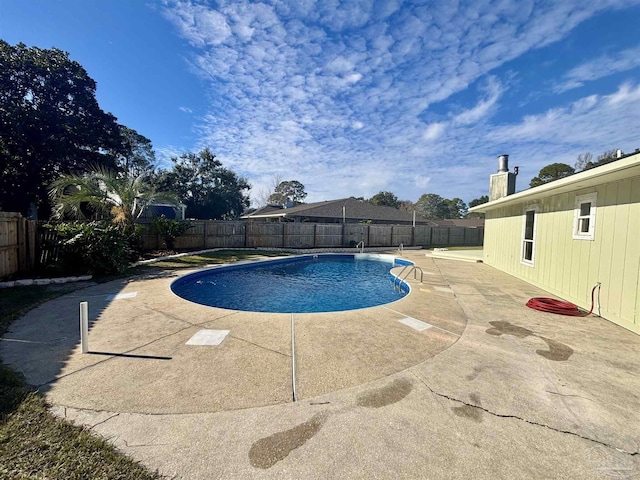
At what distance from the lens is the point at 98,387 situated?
2.81 metres

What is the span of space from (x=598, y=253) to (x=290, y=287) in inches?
308

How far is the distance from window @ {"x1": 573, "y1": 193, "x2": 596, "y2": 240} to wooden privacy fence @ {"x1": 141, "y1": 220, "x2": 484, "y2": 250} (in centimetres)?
1493

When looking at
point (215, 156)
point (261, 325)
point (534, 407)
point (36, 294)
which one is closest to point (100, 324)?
point (261, 325)

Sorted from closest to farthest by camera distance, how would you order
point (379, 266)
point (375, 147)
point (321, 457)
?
point (321, 457) → point (379, 266) → point (375, 147)

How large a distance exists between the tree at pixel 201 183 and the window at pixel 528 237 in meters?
28.5

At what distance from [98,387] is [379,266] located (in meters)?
12.6

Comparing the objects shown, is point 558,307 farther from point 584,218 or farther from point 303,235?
point 303,235

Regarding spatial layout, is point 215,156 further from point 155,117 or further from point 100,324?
point 100,324

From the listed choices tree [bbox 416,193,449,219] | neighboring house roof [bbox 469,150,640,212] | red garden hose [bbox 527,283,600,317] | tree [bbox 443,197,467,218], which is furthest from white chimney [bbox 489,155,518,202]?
tree [bbox 443,197,467,218]

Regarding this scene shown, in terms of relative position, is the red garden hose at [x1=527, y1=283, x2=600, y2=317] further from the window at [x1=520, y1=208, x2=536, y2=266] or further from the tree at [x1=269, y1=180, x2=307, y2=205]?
the tree at [x1=269, y1=180, x2=307, y2=205]

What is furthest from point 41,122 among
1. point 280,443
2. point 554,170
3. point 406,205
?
point 406,205

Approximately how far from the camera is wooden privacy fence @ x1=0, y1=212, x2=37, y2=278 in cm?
682

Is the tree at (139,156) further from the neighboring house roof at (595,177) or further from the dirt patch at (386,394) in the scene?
the dirt patch at (386,394)

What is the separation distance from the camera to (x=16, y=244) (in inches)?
289
